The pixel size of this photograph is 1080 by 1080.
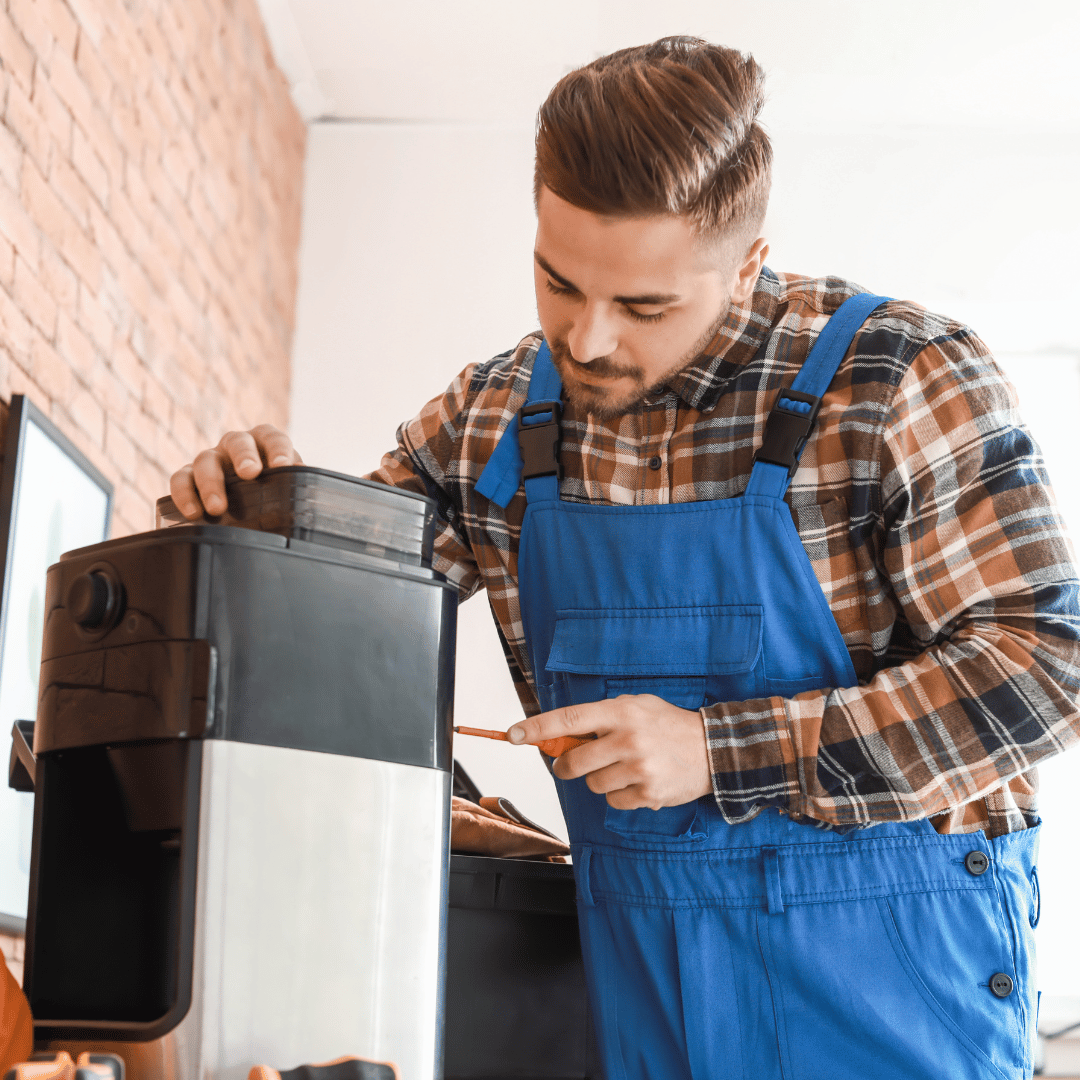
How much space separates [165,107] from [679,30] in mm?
1439

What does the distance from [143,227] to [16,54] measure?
1.94ft

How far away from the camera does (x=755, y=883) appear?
3.15ft

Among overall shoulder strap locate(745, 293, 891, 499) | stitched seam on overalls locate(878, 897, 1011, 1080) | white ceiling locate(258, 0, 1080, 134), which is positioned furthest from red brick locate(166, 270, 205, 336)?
stitched seam on overalls locate(878, 897, 1011, 1080)

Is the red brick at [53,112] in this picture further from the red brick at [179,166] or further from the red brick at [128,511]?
the red brick at [128,511]

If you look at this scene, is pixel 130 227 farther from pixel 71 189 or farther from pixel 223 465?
pixel 223 465

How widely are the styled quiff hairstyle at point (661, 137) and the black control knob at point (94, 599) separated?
0.50 m

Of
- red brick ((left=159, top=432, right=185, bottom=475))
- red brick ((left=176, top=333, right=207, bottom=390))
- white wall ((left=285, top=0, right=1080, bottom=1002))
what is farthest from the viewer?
white wall ((left=285, top=0, right=1080, bottom=1002))

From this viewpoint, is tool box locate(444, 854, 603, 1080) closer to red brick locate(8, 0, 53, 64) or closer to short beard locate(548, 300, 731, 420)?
short beard locate(548, 300, 731, 420)

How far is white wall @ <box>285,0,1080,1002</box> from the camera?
3266 millimetres

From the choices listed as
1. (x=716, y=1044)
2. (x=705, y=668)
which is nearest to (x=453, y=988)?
(x=716, y=1044)

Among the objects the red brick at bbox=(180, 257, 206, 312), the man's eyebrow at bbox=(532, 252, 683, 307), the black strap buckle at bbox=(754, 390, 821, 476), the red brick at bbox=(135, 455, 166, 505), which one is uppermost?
the red brick at bbox=(180, 257, 206, 312)

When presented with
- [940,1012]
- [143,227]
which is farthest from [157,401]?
[940,1012]

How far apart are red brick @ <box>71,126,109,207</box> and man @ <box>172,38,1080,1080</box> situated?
4.16 feet

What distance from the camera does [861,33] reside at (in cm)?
317
